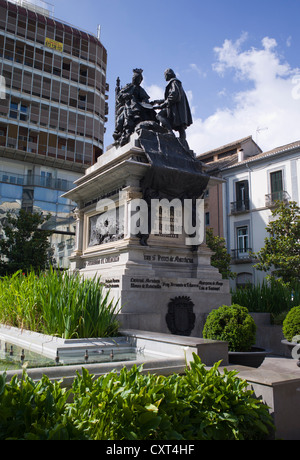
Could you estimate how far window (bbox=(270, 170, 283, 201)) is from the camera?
33.6m

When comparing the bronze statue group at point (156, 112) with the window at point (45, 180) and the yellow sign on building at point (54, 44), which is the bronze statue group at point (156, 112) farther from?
the yellow sign on building at point (54, 44)

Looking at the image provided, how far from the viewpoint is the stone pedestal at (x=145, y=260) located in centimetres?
938

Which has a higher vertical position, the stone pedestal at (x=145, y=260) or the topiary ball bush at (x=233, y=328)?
the stone pedestal at (x=145, y=260)

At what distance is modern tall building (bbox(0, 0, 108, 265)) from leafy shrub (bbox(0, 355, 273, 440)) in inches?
1258

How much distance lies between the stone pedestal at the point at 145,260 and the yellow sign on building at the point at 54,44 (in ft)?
116

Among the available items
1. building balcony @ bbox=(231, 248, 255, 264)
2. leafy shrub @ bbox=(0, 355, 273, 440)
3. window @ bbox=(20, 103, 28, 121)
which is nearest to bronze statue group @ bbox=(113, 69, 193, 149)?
leafy shrub @ bbox=(0, 355, 273, 440)


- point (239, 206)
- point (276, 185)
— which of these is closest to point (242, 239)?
point (239, 206)

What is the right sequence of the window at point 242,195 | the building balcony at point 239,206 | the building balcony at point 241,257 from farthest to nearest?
the window at point 242,195
the building balcony at point 239,206
the building balcony at point 241,257

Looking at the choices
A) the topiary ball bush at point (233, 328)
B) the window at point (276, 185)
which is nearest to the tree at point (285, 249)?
the window at point (276, 185)

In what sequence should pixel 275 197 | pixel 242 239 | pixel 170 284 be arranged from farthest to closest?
pixel 242 239
pixel 275 197
pixel 170 284

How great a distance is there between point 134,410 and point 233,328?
12.0ft

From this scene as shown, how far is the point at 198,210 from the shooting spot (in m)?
11.3

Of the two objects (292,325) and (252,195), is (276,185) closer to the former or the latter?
(252,195)

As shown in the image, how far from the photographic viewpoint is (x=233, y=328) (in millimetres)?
6469
